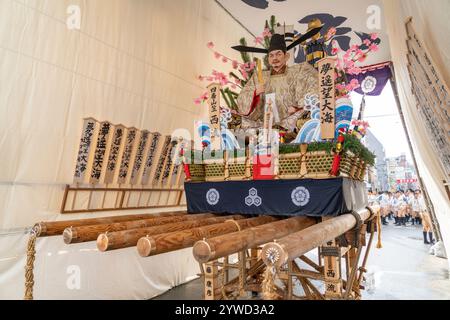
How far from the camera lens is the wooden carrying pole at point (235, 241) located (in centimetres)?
147

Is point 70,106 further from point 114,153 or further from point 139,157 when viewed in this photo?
point 139,157

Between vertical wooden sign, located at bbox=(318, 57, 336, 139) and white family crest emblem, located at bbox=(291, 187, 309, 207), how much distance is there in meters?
0.56

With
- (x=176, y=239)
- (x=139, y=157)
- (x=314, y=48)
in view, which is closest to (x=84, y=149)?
(x=139, y=157)

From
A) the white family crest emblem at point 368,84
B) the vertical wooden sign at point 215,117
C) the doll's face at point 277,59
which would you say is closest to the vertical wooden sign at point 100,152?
the vertical wooden sign at point 215,117

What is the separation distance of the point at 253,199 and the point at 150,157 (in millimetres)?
2271

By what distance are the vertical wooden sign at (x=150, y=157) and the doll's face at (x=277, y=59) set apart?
2154mm

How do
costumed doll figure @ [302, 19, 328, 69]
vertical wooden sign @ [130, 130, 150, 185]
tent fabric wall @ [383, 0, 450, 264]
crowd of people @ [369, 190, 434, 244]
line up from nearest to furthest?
1. tent fabric wall @ [383, 0, 450, 264]
2. costumed doll figure @ [302, 19, 328, 69]
3. vertical wooden sign @ [130, 130, 150, 185]
4. crowd of people @ [369, 190, 434, 244]

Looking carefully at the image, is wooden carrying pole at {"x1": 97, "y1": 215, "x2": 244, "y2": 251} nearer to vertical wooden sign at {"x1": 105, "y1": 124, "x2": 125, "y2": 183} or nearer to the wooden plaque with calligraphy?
vertical wooden sign at {"x1": 105, "y1": 124, "x2": 125, "y2": 183}

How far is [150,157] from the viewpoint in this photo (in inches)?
188

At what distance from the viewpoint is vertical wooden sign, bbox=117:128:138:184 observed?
4.31 meters

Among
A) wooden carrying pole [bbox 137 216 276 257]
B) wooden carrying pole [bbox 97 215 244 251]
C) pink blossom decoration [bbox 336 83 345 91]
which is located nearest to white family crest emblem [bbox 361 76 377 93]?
pink blossom decoration [bbox 336 83 345 91]

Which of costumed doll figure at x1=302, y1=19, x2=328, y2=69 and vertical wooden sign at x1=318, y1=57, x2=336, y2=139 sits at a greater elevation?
costumed doll figure at x1=302, y1=19, x2=328, y2=69

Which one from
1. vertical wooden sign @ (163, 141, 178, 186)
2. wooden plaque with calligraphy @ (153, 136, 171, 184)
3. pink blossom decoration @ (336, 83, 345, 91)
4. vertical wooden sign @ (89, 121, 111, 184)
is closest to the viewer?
pink blossom decoration @ (336, 83, 345, 91)

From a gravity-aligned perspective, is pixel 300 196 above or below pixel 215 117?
below
